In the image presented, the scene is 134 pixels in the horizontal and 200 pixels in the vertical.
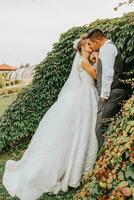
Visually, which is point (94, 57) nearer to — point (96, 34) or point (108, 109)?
point (96, 34)

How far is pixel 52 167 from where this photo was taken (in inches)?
280

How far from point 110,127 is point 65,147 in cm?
152

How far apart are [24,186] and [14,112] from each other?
3833mm

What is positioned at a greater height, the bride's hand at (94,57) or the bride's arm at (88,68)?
the bride's hand at (94,57)

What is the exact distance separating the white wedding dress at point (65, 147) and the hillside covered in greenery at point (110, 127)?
0.75 feet

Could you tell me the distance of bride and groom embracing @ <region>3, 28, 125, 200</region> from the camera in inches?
264

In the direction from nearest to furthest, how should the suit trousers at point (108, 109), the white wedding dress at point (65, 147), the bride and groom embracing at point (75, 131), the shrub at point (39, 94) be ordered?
the suit trousers at point (108, 109)
the bride and groom embracing at point (75, 131)
the white wedding dress at point (65, 147)
the shrub at point (39, 94)

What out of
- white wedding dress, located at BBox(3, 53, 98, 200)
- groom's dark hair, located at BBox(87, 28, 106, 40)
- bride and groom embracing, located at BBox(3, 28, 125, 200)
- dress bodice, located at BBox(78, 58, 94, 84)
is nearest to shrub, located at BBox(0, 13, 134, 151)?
dress bodice, located at BBox(78, 58, 94, 84)

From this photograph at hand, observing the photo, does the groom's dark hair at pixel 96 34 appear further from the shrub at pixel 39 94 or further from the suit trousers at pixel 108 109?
the shrub at pixel 39 94

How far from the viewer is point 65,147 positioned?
715cm

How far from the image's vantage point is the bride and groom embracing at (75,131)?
6.70 metres

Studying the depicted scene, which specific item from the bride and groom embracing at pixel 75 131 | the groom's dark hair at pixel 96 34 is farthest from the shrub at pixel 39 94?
the groom's dark hair at pixel 96 34

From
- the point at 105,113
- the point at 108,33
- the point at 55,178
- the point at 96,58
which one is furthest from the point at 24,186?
the point at 108,33

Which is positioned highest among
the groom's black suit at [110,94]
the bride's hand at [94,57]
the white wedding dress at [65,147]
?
the bride's hand at [94,57]
